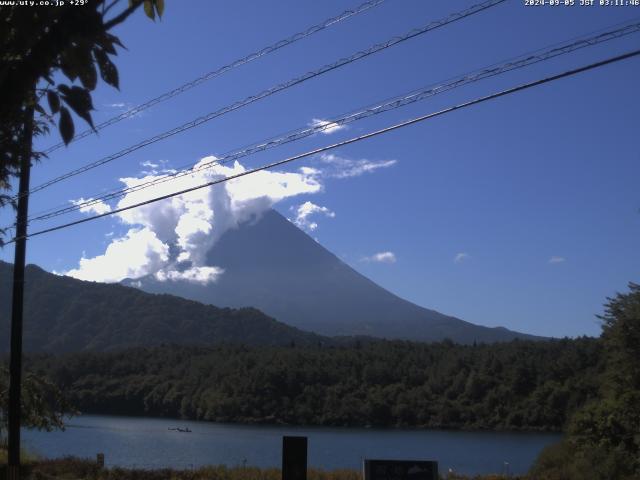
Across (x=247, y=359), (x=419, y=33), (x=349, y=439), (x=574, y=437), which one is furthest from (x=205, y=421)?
(x=419, y=33)

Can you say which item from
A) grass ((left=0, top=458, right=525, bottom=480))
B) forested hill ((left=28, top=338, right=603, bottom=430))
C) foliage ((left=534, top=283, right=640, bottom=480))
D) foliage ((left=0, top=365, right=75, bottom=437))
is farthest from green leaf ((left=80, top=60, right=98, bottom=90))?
forested hill ((left=28, top=338, right=603, bottom=430))

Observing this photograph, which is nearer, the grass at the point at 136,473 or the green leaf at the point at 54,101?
the green leaf at the point at 54,101

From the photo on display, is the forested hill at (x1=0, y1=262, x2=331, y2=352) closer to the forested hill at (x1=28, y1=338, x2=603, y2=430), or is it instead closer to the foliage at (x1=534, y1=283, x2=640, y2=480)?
the forested hill at (x1=28, y1=338, x2=603, y2=430)

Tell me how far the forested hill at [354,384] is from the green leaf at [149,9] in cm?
8156

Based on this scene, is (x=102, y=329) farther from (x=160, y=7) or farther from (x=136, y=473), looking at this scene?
(x=160, y=7)

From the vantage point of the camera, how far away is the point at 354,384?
102 m

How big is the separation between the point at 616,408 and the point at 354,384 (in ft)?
244

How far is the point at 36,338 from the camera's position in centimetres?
18662

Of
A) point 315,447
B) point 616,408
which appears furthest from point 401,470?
point 315,447

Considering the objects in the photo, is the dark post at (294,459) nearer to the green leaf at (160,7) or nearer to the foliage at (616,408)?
the green leaf at (160,7)

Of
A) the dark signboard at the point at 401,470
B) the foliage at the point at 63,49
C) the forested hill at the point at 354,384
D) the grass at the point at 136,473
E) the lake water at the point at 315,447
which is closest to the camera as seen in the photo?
the foliage at the point at 63,49

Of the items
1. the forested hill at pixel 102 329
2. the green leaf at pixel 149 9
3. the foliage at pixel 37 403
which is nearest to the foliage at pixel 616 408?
the foliage at pixel 37 403

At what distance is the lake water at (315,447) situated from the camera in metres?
43.8

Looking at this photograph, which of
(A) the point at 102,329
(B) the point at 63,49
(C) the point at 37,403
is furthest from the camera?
(A) the point at 102,329
